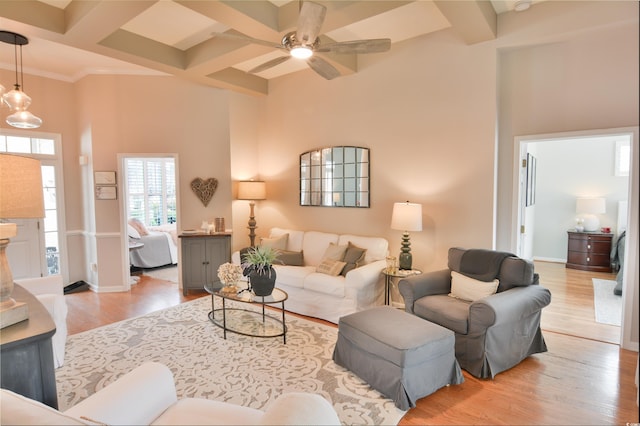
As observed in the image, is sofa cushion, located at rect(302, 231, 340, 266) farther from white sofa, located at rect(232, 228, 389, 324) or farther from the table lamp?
the table lamp

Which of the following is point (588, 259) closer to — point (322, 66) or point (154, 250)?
point (322, 66)

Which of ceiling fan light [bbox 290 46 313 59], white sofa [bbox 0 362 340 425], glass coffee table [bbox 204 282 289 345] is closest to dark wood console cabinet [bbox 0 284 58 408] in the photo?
white sofa [bbox 0 362 340 425]

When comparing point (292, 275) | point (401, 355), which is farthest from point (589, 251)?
point (401, 355)

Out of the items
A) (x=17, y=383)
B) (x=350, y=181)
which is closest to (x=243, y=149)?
(x=350, y=181)

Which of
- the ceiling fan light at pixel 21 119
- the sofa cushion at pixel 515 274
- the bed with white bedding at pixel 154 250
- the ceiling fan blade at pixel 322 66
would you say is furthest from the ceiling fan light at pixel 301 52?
the bed with white bedding at pixel 154 250

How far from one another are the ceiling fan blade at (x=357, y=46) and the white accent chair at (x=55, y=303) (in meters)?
3.10

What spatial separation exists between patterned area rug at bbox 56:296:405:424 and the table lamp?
1825 mm

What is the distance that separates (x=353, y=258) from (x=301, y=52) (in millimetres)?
2430

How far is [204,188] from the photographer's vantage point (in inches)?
212

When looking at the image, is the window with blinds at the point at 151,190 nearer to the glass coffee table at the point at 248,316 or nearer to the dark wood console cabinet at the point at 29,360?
the glass coffee table at the point at 248,316

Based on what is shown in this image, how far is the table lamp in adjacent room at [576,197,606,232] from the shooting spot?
6.07 metres

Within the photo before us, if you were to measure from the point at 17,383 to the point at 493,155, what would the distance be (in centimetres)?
409

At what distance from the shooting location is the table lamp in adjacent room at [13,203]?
5.35 feet

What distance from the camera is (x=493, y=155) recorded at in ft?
12.1
